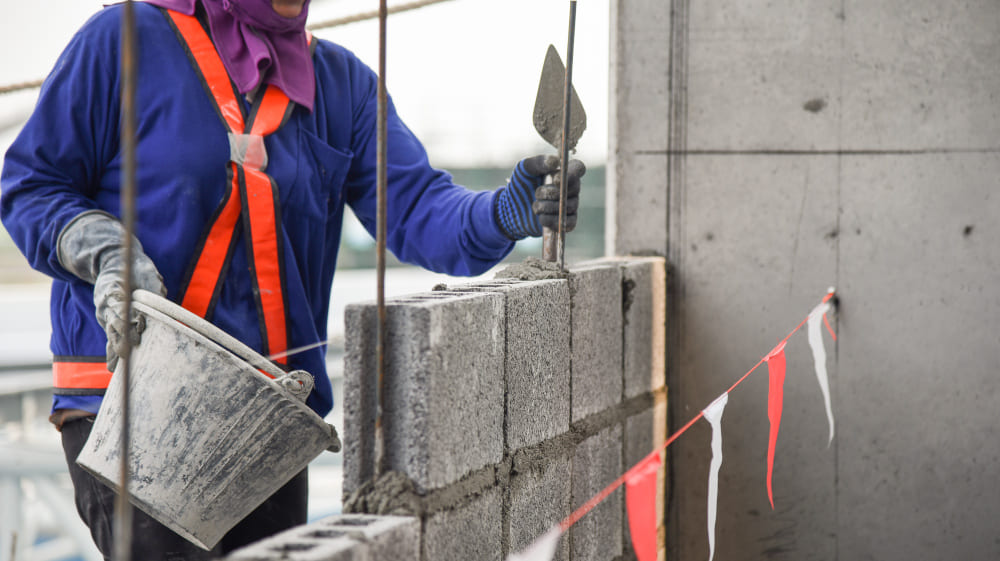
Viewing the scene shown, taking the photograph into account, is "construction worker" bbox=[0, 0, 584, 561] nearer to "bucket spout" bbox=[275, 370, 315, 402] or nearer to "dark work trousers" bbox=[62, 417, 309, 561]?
"dark work trousers" bbox=[62, 417, 309, 561]

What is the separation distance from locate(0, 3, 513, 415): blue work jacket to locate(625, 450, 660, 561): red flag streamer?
0.72m

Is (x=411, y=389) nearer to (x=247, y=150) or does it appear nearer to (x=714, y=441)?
(x=247, y=150)

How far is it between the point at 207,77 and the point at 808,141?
1.98 meters

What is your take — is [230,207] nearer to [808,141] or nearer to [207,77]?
[207,77]

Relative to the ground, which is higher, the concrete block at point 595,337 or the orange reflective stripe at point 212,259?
the orange reflective stripe at point 212,259

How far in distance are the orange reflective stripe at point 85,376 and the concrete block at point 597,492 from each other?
1.09 meters

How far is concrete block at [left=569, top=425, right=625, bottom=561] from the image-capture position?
7.82 ft

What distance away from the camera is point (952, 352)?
3104 mm

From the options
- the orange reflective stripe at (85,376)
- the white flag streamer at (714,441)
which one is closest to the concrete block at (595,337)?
the white flag streamer at (714,441)

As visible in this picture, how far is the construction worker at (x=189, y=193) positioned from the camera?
1865 millimetres

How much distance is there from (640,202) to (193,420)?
6.38ft

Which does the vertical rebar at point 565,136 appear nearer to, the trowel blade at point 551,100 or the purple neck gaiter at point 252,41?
the trowel blade at point 551,100

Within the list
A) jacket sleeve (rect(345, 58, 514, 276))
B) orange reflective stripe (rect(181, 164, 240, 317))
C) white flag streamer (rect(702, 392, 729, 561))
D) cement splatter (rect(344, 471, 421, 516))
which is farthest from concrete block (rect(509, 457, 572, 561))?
orange reflective stripe (rect(181, 164, 240, 317))

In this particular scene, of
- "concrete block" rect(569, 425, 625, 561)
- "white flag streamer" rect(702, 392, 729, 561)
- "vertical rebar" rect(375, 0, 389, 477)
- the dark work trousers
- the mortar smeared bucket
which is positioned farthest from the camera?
"concrete block" rect(569, 425, 625, 561)
